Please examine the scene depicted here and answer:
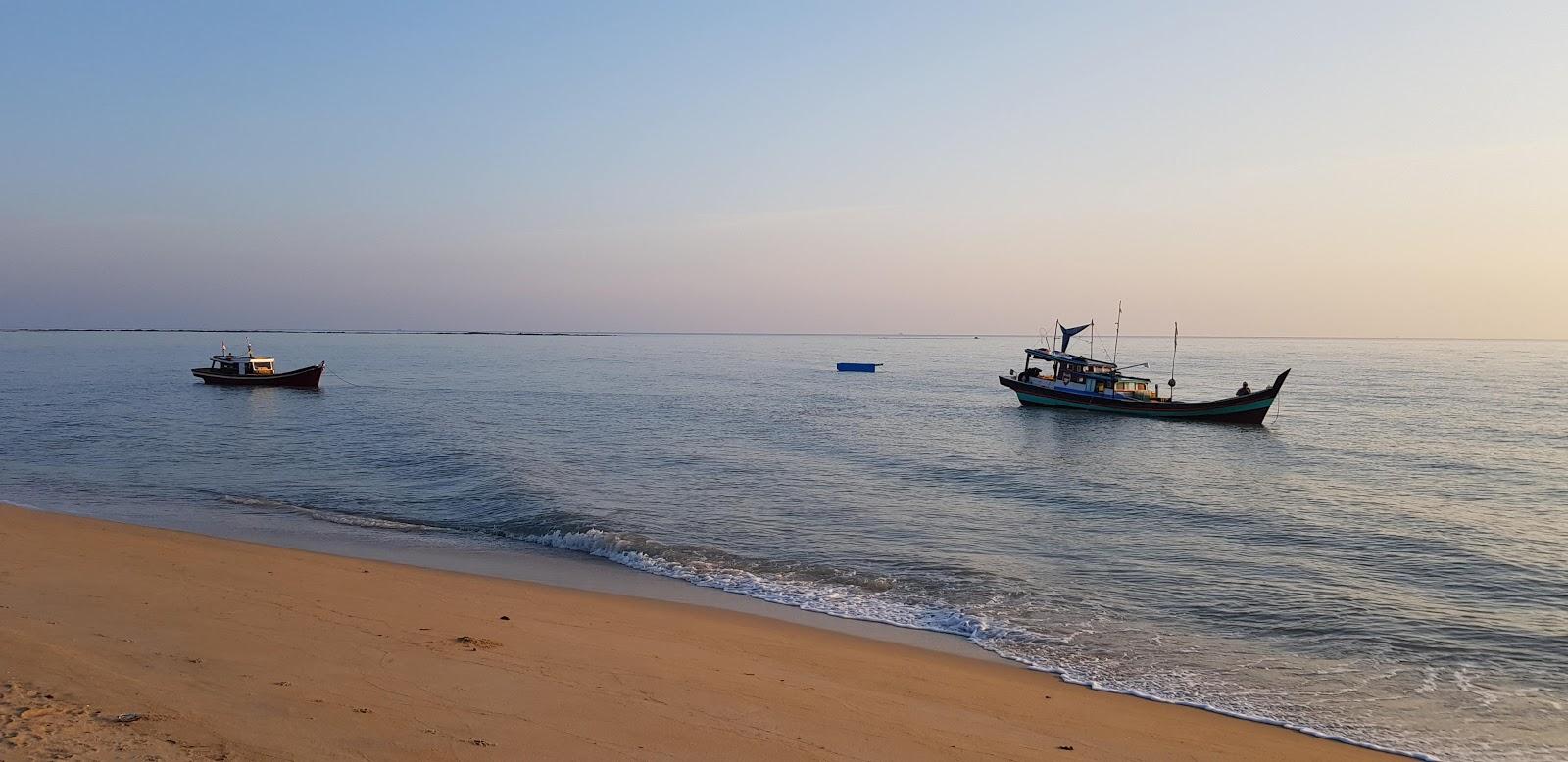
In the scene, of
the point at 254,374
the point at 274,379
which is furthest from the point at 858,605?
the point at 254,374

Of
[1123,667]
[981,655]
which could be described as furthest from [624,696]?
[1123,667]

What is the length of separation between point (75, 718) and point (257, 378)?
198ft

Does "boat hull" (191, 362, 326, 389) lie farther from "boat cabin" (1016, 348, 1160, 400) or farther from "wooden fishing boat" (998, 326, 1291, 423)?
"boat cabin" (1016, 348, 1160, 400)

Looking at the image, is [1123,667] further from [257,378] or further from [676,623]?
[257,378]

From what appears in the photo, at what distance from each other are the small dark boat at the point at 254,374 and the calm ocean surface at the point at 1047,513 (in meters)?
11.7

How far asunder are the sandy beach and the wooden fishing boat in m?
39.4

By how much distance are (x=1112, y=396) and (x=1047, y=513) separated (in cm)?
2935

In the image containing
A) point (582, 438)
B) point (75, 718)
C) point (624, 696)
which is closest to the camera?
point (75, 718)

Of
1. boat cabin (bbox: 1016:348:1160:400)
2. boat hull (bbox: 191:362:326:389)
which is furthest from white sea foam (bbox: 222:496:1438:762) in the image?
boat hull (bbox: 191:362:326:389)

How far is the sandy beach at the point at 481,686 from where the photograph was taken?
6227 mm

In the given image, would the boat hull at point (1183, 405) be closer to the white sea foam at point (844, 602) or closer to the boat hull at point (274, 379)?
the white sea foam at point (844, 602)

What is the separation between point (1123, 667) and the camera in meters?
10.1

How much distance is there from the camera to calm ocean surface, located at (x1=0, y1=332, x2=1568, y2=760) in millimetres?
10547

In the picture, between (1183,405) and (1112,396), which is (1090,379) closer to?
(1112,396)
